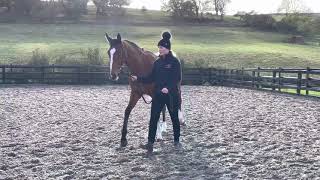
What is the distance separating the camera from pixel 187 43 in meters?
49.5

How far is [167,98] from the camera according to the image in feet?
25.3

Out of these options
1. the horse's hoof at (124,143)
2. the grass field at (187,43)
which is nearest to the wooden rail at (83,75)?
the grass field at (187,43)

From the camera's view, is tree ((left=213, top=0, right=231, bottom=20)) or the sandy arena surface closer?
the sandy arena surface

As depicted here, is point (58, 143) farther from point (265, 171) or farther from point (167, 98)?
point (265, 171)

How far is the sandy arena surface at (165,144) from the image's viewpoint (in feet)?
20.4

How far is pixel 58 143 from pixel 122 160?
186cm

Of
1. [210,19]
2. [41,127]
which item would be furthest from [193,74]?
[210,19]

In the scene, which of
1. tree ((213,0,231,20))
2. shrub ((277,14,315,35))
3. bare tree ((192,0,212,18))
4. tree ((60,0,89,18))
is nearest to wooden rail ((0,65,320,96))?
shrub ((277,14,315,35))

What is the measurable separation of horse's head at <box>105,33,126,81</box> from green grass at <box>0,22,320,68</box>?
904 inches

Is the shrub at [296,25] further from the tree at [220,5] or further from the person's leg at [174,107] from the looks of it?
the person's leg at [174,107]

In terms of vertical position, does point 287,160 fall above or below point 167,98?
below

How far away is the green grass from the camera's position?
37.9 metres

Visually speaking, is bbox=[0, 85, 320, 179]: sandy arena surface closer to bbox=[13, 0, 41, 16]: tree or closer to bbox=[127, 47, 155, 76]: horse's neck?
bbox=[127, 47, 155, 76]: horse's neck

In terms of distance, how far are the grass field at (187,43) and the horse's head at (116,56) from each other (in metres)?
22.5
